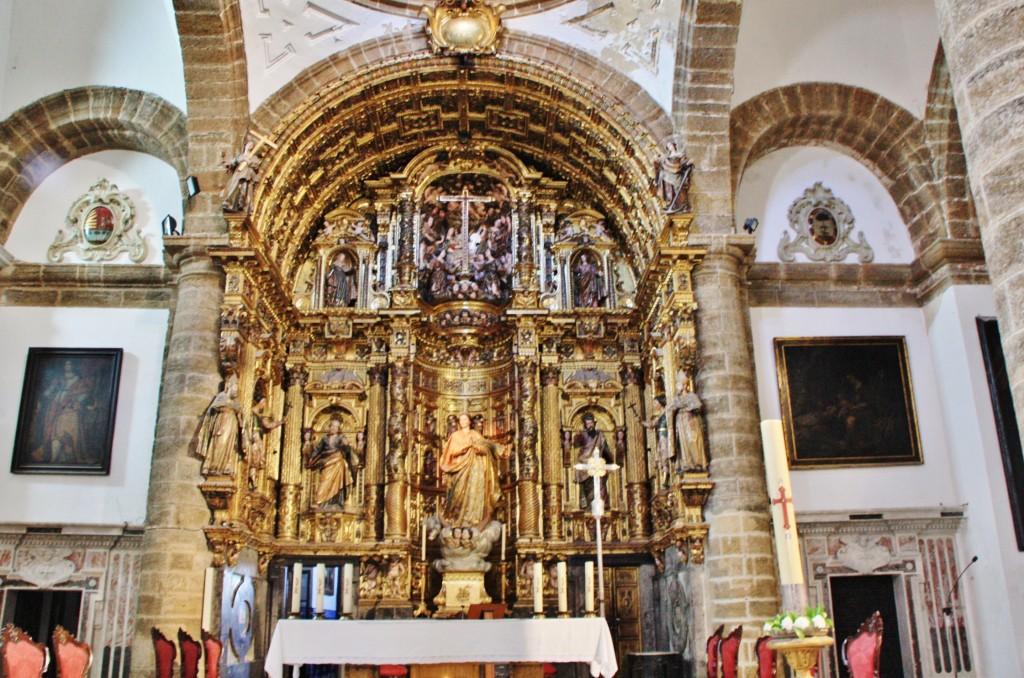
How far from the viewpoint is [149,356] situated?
40.2ft

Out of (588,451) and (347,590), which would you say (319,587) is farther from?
(588,451)

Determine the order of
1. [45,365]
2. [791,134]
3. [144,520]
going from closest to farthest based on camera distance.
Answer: [144,520] → [45,365] → [791,134]

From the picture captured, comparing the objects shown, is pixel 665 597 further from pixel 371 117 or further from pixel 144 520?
pixel 371 117

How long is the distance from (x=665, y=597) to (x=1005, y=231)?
8417 millimetres

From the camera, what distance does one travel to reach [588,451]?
1362cm

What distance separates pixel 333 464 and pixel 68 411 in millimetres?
3719

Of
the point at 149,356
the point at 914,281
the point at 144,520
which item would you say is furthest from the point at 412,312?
the point at 914,281

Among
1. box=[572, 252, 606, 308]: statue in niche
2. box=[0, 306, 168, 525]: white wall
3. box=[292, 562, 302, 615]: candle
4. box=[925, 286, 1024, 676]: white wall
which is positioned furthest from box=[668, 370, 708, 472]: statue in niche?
box=[0, 306, 168, 525]: white wall

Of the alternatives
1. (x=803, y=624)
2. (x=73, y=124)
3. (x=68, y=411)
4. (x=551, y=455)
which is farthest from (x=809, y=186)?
(x=68, y=411)

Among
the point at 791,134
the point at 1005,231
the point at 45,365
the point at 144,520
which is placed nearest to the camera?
the point at 1005,231

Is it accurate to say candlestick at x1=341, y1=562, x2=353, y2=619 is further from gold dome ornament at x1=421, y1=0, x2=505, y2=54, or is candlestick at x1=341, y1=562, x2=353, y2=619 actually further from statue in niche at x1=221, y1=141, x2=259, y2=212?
gold dome ornament at x1=421, y1=0, x2=505, y2=54

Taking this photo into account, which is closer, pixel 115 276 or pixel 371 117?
pixel 115 276

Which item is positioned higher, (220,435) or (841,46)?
(841,46)

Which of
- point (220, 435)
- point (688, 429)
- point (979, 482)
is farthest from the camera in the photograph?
point (979, 482)
